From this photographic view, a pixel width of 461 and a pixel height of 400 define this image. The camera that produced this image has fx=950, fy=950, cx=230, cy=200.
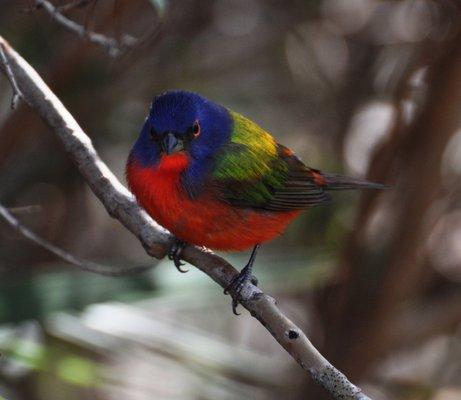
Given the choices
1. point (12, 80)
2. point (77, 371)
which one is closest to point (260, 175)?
point (77, 371)

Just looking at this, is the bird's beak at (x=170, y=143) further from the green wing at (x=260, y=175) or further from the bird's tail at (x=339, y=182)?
the bird's tail at (x=339, y=182)

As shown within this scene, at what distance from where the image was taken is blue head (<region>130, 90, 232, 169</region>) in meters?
3.98

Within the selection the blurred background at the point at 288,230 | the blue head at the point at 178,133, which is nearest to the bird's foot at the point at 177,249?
the blue head at the point at 178,133

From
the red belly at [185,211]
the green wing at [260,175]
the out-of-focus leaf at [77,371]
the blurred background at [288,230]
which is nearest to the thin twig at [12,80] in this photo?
the red belly at [185,211]

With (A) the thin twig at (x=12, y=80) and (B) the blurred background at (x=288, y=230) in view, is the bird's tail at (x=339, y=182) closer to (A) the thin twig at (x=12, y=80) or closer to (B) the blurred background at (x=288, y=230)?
(B) the blurred background at (x=288, y=230)

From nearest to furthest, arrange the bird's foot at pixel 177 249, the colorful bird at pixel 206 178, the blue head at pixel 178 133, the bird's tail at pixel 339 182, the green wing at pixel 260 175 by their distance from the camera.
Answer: the bird's foot at pixel 177 249
the colorful bird at pixel 206 178
the blue head at pixel 178 133
the green wing at pixel 260 175
the bird's tail at pixel 339 182

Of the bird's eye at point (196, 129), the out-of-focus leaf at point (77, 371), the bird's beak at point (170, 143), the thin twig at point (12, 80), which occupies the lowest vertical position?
the thin twig at point (12, 80)

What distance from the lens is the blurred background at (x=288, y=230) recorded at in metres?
5.13

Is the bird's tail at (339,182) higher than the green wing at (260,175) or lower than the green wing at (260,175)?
higher

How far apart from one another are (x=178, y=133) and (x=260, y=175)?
0.56 metres

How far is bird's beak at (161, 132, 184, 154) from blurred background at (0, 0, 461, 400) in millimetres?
426

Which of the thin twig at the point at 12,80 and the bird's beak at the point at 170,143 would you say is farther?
the bird's beak at the point at 170,143

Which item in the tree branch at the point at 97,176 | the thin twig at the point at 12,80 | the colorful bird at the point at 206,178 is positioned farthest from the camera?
the colorful bird at the point at 206,178

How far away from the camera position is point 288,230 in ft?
21.0
